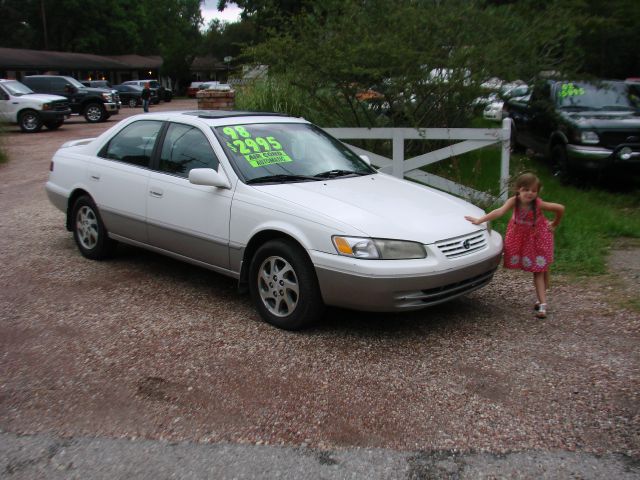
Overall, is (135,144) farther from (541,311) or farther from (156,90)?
(156,90)

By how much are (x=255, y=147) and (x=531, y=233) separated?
2365 millimetres

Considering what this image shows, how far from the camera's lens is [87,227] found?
6852 mm

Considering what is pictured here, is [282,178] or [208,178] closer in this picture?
[208,178]

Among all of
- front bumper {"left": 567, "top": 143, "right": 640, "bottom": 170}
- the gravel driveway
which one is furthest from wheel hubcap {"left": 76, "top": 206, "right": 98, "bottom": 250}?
front bumper {"left": 567, "top": 143, "right": 640, "bottom": 170}

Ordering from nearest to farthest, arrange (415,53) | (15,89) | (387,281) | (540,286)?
(387,281) < (540,286) < (415,53) < (15,89)

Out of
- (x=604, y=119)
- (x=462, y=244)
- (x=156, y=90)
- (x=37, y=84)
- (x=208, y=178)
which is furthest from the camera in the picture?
(x=156, y=90)

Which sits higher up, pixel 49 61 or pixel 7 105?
pixel 49 61

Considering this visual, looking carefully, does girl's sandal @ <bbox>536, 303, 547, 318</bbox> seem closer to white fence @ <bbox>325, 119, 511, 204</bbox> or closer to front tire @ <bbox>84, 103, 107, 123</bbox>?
white fence @ <bbox>325, 119, 511, 204</bbox>

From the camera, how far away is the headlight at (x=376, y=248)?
14.8ft

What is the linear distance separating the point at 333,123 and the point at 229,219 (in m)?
5.30

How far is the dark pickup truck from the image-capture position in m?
9.85

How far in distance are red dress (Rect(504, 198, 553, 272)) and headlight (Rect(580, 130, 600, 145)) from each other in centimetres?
544

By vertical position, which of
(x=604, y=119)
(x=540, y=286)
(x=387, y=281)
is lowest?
(x=540, y=286)

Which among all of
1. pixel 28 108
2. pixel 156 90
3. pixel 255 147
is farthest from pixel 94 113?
pixel 255 147
